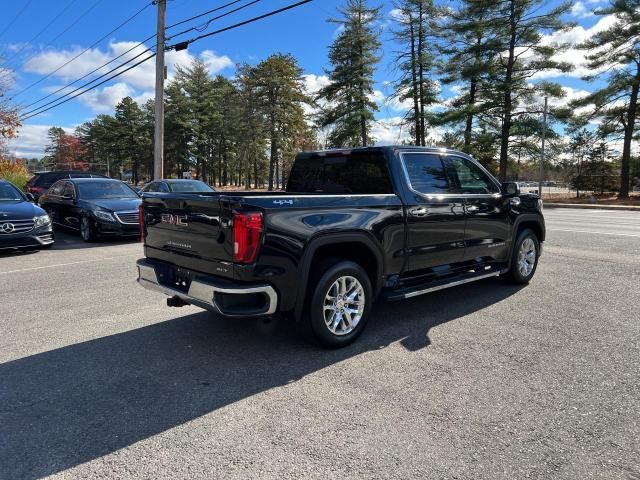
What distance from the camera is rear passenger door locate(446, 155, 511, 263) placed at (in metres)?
5.60

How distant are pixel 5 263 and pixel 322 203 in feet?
24.0

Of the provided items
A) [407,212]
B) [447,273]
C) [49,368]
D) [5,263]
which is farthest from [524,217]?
[5,263]

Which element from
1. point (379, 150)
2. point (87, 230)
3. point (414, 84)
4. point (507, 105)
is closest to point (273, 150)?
point (414, 84)

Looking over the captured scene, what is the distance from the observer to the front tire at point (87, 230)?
11078 millimetres

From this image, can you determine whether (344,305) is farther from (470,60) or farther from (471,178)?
(470,60)

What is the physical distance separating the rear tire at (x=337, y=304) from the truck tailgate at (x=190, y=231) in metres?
0.81

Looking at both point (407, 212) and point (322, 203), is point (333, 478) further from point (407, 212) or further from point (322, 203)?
point (407, 212)

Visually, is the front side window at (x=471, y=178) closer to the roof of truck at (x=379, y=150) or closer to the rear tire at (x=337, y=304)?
the roof of truck at (x=379, y=150)

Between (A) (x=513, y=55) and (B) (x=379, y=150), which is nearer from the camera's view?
(B) (x=379, y=150)

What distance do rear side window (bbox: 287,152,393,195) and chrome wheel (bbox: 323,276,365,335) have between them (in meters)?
1.12

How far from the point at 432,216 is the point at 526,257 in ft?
8.21

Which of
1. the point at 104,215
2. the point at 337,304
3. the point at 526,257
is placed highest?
the point at 104,215

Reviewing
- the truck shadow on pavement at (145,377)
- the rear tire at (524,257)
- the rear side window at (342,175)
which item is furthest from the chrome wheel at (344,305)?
the rear tire at (524,257)

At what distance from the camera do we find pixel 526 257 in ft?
22.2
